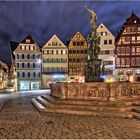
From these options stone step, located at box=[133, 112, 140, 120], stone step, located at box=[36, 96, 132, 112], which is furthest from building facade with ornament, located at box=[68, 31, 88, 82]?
stone step, located at box=[133, 112, 140, 120]

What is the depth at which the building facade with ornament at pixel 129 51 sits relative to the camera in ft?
135

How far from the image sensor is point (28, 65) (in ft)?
151

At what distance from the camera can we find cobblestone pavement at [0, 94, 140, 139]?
6.81 m

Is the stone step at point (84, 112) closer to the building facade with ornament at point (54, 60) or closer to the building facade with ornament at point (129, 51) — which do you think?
the building facade with ornament at point (129, 51)

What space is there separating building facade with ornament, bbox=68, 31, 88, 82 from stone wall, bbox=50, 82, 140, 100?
32.5 metres

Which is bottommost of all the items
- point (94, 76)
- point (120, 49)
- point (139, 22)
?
point (94, 76)

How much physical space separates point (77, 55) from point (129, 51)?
11315 millimetres

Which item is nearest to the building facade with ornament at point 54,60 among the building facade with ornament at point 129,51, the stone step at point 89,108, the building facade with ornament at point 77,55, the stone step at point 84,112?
the building facade with ornament at point 77,55

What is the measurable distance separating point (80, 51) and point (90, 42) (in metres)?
30.8

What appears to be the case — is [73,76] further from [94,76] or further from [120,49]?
[94,76]

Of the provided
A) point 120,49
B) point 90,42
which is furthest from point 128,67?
point 90,42

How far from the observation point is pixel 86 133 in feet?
23.0

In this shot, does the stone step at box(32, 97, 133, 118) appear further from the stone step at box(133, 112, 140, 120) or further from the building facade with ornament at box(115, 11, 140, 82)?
the building facade with ornament at box(115, 11, 140, 82)

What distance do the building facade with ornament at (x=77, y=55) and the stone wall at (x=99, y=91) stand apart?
32512 millimetres
